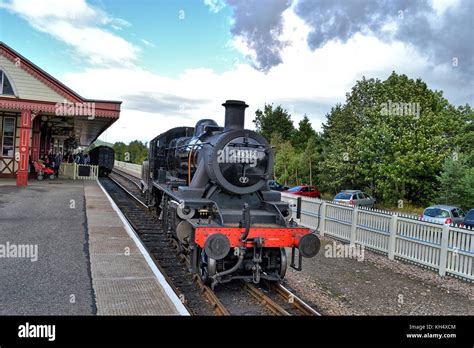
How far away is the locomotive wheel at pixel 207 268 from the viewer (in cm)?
694

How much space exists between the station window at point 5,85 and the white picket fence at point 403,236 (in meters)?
15.4

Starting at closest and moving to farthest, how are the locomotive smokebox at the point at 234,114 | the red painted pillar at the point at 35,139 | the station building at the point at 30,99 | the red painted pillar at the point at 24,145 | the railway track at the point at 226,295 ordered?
the railway track at the point at 226,295
the locomotive smokebox at the point at 234,114
the red painted pillar at the point at 24,145
the station building at the point at 30,99
the red painted pillar at the point at 35,139

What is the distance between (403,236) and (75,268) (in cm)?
773

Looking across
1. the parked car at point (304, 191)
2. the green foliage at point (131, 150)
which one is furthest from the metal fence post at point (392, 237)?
the green foliage at point (131, 150)

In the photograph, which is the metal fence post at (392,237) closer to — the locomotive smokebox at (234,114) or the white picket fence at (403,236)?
the white picket fence at (403,236)

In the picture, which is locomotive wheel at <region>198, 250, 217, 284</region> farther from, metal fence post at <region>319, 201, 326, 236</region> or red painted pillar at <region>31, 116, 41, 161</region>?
red painted pillar at <region>31, 116, 41, 161</region>

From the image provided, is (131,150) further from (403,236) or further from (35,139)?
(403,236)

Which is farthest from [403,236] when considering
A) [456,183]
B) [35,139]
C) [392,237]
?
[35,139]

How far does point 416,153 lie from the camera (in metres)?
24.0

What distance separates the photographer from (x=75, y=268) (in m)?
7.27
